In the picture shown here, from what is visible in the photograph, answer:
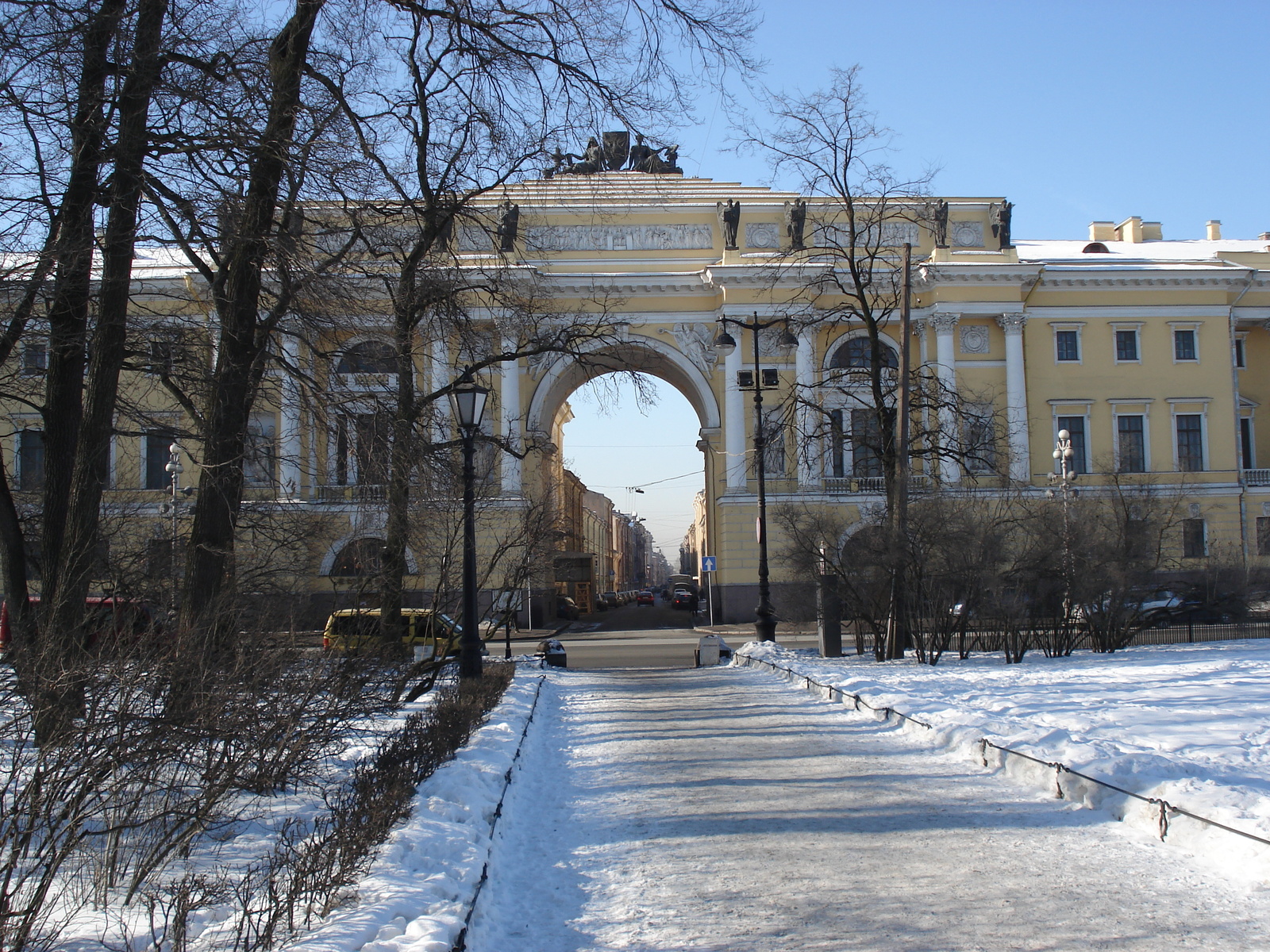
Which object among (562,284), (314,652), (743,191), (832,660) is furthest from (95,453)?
(743,191)

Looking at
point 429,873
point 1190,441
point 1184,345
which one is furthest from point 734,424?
point 429,873

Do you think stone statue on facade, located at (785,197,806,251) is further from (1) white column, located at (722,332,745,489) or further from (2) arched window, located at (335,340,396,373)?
(2) arched window, located at (335,340,396,373)

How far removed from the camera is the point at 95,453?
9195mm

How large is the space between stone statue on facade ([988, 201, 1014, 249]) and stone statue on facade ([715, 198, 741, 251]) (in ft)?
38.2

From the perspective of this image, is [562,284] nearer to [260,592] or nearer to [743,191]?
[743,191]

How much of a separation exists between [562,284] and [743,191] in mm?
9297

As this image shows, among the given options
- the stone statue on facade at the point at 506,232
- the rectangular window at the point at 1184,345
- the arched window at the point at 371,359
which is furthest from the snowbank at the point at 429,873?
the rectangular window at the point at 1184,345

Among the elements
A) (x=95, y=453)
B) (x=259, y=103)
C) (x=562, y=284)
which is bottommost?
(x=95, y=453)

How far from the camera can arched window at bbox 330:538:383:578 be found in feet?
46.5

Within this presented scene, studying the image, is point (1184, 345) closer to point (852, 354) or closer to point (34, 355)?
point (852, 354)

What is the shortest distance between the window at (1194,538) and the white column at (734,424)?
1839 cm

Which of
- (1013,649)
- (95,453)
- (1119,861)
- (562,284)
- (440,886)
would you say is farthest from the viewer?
(562,284)

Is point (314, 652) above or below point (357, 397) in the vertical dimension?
below

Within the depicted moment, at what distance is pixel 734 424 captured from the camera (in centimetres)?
4541
